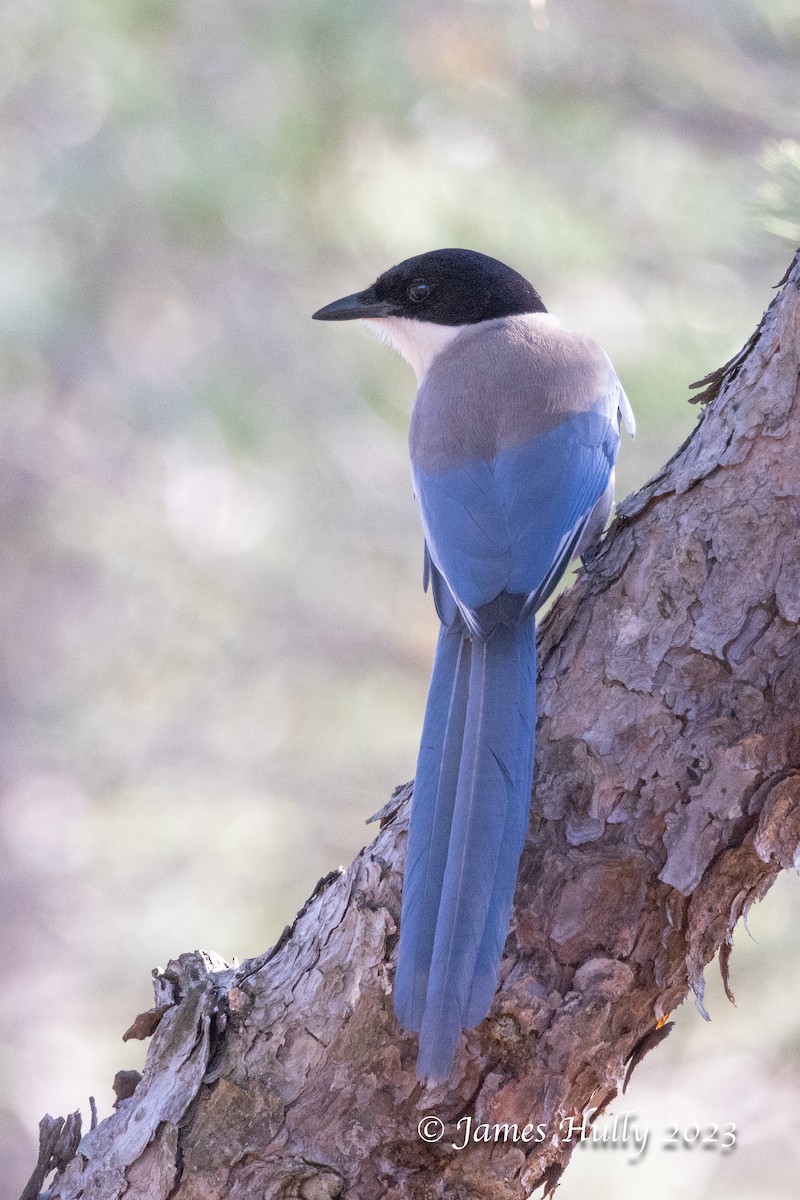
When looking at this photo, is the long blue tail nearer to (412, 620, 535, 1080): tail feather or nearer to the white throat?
(412, 620, 535, 1080): tail feather

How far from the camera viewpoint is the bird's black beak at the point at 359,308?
260 centimetres

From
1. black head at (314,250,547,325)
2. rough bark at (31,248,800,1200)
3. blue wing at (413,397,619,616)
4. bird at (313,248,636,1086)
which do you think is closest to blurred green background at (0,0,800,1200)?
black head at (314,250,547,325)

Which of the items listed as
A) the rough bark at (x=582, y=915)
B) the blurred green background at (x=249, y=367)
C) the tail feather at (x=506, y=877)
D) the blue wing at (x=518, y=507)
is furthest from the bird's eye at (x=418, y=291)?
the tail feather at (x=506, y=877)

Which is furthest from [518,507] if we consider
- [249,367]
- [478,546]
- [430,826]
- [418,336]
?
[249,367]

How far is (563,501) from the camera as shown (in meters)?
1.84

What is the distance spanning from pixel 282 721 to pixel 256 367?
1.15 meters

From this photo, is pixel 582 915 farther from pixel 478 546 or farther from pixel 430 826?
pixel 478 546

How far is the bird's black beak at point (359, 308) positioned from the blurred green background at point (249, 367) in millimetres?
949

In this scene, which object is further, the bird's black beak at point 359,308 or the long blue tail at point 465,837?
the bird's black beak at point 359,308

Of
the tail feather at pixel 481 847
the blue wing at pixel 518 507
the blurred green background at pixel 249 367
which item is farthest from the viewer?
the blurred green background at pixel 249 367

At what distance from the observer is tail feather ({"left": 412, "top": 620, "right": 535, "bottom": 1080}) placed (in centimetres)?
137

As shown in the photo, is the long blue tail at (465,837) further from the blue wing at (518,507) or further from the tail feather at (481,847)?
the blue wing at (518,507)

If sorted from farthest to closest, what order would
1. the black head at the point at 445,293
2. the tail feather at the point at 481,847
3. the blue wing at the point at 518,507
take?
1. the black head at the point at 445,293
2. the blue wing at the point at 518,507
3. the tail feather at the point at 481,847

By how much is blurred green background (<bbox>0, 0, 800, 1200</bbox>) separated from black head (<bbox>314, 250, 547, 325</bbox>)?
0.82 metres
